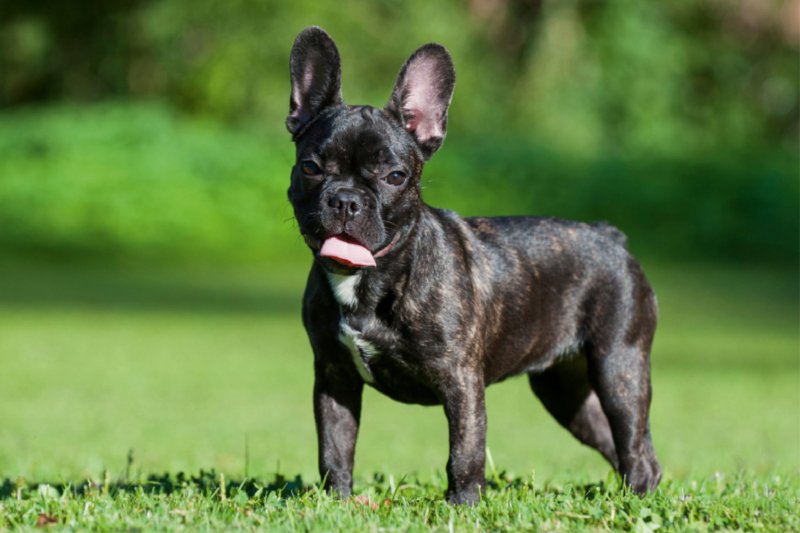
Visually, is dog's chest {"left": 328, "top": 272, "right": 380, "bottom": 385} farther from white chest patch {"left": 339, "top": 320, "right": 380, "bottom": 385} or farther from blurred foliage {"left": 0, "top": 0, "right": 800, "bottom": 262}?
blurred foliage {"left": 0, "top": 0, "right": 800, "bottom": 262}

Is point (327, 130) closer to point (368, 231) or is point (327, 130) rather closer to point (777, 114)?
point (368, 231)

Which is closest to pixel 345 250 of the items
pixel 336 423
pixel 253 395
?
pixel 336 423

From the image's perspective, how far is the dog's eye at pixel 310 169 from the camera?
185 inches

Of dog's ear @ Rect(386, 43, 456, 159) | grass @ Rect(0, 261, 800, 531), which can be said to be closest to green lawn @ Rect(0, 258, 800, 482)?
grass @ Rect(0, 261, 800, 531)

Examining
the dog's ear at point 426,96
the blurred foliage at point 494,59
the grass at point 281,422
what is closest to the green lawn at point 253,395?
the grass at point 281,422

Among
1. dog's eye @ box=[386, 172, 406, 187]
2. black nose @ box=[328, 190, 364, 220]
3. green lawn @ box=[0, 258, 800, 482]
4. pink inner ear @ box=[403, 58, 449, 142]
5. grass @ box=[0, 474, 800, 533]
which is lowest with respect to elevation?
green lawn @ box=[0, 258, 800, 482]

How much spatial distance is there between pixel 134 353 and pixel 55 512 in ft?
31.8

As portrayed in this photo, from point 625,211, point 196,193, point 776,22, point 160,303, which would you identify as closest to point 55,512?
point 160,303

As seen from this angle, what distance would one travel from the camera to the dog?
4.62 meters

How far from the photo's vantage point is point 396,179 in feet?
15.5

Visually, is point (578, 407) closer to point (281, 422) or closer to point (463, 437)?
point (463, 437)

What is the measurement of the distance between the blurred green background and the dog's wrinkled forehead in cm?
61

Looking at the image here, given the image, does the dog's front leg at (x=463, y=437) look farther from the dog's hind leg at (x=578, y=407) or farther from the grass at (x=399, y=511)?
the dog's hind leg at (x=578, y=407)

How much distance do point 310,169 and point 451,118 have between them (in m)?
28.7
